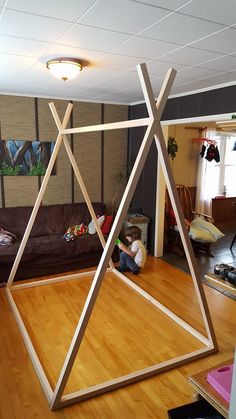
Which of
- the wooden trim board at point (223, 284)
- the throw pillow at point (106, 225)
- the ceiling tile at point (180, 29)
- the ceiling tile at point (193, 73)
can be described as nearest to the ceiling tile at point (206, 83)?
the ceiling tile at point (193, 73)

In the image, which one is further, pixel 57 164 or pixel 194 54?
pixel 57 164

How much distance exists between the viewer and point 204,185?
6.43 m

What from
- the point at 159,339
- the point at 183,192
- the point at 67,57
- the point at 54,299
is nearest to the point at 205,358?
the point at 159,339

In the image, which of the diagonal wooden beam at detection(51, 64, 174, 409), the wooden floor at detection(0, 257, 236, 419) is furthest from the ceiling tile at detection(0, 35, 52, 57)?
the wooden floor at detection(0, 257, 236, 419)

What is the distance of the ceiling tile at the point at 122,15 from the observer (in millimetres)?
1720

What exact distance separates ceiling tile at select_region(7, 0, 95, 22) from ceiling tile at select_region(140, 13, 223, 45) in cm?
50

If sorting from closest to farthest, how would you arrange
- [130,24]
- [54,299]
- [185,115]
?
1. [130,24]
2. [54,299]
3. [185,115]

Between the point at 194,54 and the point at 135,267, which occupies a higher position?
the point at 194,54

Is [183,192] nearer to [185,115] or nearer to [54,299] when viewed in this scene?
[185,115]

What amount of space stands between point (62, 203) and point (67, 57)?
109 inches

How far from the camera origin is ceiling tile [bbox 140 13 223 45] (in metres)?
1.89

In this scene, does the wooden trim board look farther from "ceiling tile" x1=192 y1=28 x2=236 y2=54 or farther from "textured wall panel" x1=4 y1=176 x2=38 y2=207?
"textured wall panel" x1=4 y1=176 x2=38 y2=207

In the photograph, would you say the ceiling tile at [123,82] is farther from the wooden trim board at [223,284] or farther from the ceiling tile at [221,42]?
the wooden trim board at [223,284]

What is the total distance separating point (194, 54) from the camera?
2.52 metres
